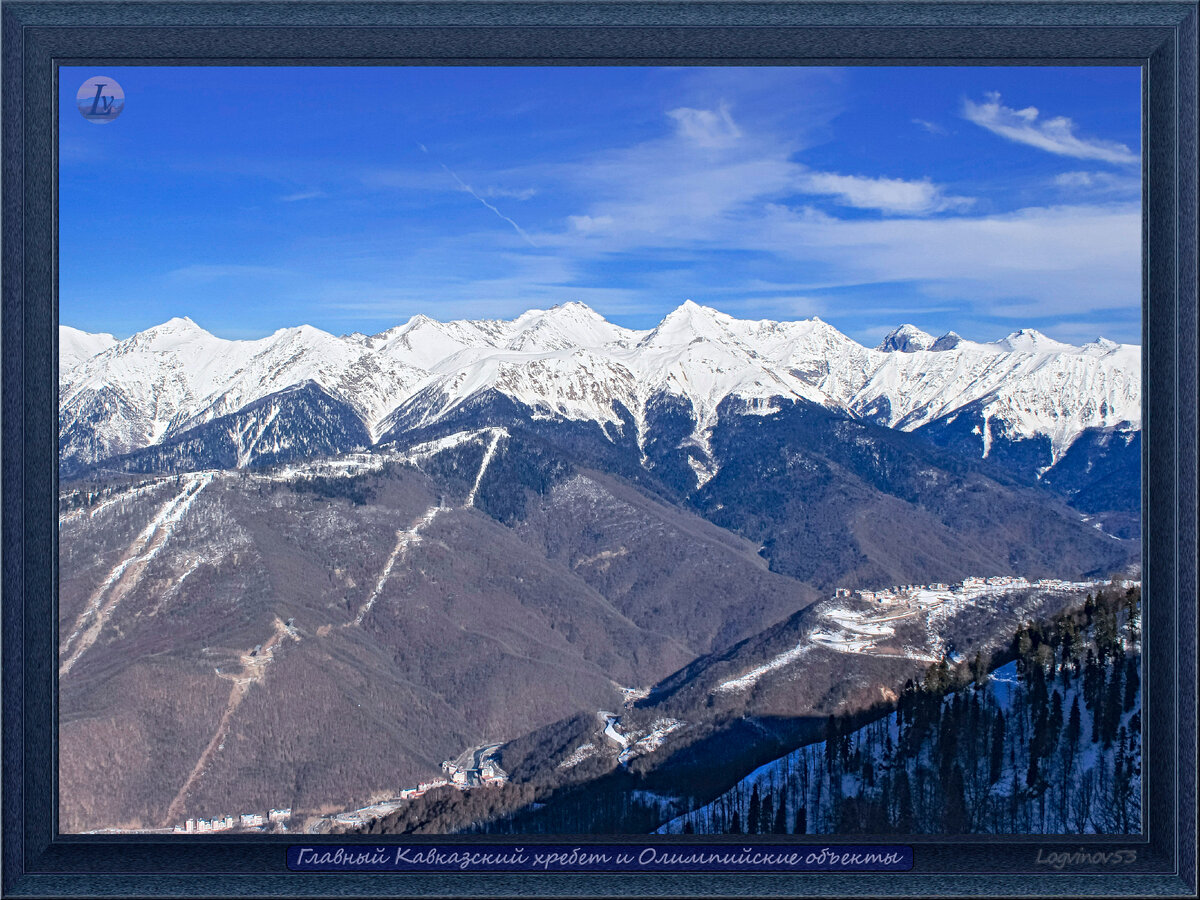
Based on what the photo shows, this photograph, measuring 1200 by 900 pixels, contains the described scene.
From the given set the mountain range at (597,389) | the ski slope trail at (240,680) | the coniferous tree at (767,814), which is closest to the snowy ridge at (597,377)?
the mountain range at (597,389)

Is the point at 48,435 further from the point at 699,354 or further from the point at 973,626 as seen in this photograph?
the point at 699,354

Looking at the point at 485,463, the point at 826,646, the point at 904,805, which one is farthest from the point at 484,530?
the point at 904,805

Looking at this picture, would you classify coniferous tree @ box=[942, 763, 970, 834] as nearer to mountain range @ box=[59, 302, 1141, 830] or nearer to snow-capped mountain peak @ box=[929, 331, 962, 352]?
mountain range @ box=[59, 302, 1141, 830]

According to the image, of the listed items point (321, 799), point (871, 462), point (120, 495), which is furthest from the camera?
point (871, 462)

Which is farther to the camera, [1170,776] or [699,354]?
[699,354]

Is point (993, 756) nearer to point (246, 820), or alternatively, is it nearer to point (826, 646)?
point (826, 646)

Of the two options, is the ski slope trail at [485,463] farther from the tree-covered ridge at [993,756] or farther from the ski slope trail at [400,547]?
the tree-covered ridge at [993,756]

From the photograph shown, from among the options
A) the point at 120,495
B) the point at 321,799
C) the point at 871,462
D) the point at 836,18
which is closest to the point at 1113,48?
the point at 836,18
